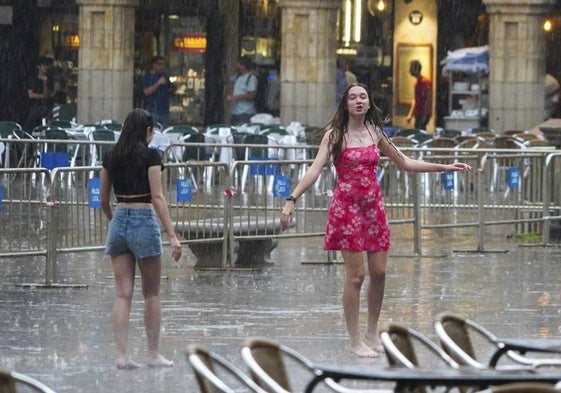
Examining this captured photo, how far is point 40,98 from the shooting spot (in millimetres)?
36844

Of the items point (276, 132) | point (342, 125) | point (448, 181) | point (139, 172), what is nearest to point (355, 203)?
point (342, 125)

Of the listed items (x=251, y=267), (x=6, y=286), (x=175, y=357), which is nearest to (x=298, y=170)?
(x=251, y=267)

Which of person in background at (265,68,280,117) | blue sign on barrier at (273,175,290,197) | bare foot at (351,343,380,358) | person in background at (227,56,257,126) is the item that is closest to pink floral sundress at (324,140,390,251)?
bare foot at (351,343,380,358)

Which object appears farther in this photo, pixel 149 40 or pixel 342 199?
pixel 149 40

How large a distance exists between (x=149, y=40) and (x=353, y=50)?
4326 mm

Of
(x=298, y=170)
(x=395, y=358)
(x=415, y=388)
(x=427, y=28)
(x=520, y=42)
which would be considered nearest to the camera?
(x=415, y=388)

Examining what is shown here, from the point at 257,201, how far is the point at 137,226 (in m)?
7.72

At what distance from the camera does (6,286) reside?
16.6 m

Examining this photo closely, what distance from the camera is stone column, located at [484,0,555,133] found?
108ft

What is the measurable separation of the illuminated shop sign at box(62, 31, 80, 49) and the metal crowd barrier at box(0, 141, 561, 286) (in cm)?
1672

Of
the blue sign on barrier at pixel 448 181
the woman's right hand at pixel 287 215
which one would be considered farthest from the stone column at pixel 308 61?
the woman's right hand at pixel 287 215

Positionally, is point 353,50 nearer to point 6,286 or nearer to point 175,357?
point 6,286

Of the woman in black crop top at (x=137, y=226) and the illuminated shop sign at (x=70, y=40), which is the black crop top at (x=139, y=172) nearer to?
the woman in black crop top at (x=137, y=226)

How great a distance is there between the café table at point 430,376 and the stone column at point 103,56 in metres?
27.8
